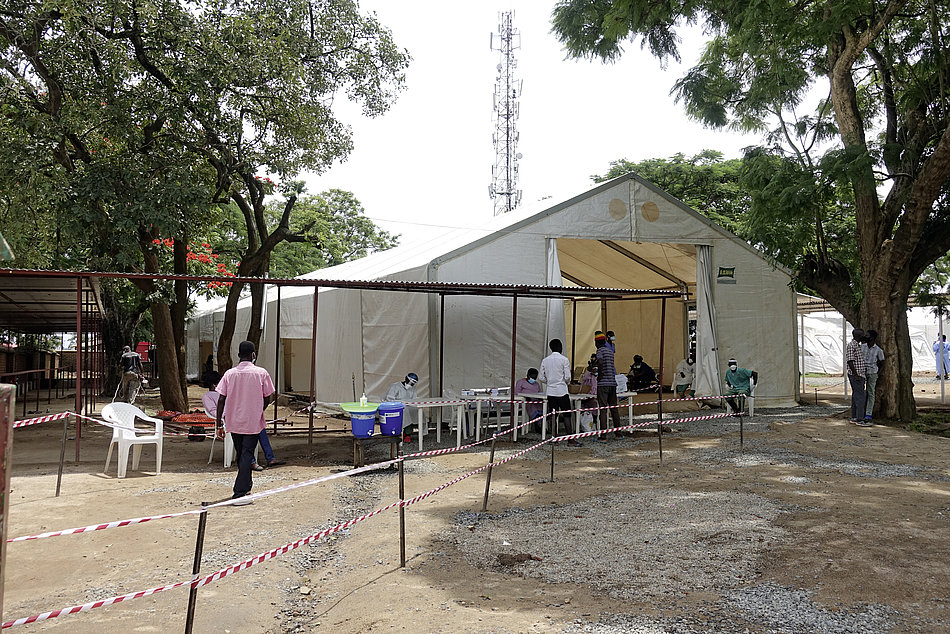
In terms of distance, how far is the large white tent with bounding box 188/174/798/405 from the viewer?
12.3m

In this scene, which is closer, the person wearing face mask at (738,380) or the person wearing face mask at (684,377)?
the person wearing face mask at (738,380)

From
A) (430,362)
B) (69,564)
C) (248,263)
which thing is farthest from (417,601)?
(248,263)

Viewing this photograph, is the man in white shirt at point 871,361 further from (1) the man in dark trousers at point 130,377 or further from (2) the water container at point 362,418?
(1) the man in dark trousers at point 130,377

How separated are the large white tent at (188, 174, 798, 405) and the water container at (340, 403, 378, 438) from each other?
2295 mm

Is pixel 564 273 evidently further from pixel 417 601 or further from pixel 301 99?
pixel 417 601

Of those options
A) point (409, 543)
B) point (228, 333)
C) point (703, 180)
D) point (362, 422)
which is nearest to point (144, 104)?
point (228, 333)

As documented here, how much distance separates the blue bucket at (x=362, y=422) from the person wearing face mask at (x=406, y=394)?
4.92 feet

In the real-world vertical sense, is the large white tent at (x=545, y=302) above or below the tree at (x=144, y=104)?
below

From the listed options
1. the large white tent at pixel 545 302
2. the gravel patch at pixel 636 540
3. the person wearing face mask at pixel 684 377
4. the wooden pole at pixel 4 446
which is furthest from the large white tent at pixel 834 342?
the wooden pole at pixel 4 446

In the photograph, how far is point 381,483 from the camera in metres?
7.93

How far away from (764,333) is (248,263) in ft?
33.8

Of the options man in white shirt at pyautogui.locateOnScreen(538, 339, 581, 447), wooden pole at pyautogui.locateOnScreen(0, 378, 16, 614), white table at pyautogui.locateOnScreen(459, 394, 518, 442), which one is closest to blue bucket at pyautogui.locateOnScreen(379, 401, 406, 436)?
white table at pyautogui.locateOnScreen(459, 394, 518, 442)

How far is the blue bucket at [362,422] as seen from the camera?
873cm

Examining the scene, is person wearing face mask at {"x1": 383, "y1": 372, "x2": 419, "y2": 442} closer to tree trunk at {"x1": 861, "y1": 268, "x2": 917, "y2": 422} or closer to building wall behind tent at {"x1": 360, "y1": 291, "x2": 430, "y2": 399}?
building wall behind tent at {"x1": 360, "y1": 291, "x2": 430, "y2": 399}
